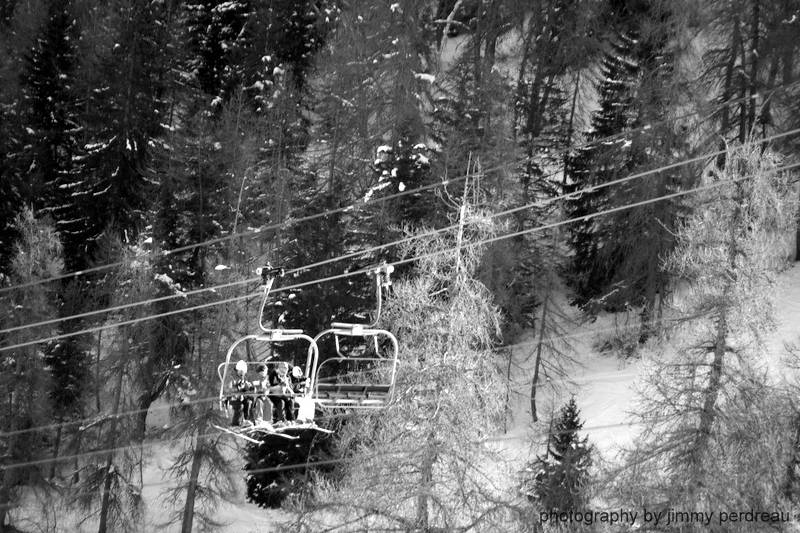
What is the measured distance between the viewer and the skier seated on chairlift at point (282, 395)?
15258mm

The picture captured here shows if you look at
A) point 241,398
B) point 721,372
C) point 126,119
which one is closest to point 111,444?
point 126,119

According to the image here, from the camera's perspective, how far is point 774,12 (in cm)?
3572

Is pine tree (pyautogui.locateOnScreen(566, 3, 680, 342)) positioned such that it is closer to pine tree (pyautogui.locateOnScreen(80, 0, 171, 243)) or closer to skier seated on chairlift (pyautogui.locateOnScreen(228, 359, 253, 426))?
pine tree (pyautogui.locateOnScreen(80, 0, 171, 243))

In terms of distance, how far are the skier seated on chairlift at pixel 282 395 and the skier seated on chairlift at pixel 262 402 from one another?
8 centimetres

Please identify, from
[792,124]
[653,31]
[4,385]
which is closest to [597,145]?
[653,31]

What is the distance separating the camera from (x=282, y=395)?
15242 mm

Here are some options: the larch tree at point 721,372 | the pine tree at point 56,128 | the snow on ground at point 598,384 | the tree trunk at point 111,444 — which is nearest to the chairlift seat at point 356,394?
the larch tree at point 721,372

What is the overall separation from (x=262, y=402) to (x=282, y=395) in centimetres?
36

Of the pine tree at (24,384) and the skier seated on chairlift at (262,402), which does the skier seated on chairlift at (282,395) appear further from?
the pine tree at (24,384)

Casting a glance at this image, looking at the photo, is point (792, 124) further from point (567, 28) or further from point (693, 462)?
point (693, 462)

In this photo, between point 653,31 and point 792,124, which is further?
point 653,31

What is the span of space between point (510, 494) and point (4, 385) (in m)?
19.4

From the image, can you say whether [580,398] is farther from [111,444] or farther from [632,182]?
[111,444]

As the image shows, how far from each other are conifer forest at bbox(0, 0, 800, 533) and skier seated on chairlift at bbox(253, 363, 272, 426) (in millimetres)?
59
